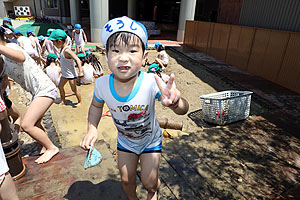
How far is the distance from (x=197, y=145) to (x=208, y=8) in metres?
21.0

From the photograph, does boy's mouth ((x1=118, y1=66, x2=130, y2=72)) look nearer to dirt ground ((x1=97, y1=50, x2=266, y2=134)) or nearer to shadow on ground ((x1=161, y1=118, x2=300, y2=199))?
shadow on ground ((x1=161, y1=118, x2=300, y2=199))

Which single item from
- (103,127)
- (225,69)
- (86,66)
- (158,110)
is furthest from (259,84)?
(86,66)

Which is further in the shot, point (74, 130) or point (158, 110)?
point (158, 110)

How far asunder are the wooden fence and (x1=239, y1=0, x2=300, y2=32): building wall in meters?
1.14

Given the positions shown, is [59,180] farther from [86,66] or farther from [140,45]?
[86,66]

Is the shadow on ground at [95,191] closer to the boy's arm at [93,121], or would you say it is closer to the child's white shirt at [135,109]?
the child's white shirt at [135,109]

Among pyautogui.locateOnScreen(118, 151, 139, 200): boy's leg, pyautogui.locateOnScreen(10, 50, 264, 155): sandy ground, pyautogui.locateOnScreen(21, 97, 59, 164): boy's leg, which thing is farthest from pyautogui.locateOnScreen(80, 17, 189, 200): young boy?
pyautogui.locateOnScreen(10, 50, 264, 155): sandy ground

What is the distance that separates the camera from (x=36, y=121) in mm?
2826

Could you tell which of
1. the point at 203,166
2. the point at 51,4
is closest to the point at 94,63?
the point at 203,166

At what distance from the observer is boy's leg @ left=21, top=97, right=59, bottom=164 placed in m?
2.73

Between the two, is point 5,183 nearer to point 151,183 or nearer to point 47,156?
point 47,156

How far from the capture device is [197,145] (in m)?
3.88

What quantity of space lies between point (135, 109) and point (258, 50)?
9.22m

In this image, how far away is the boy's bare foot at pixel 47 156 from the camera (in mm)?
2906
